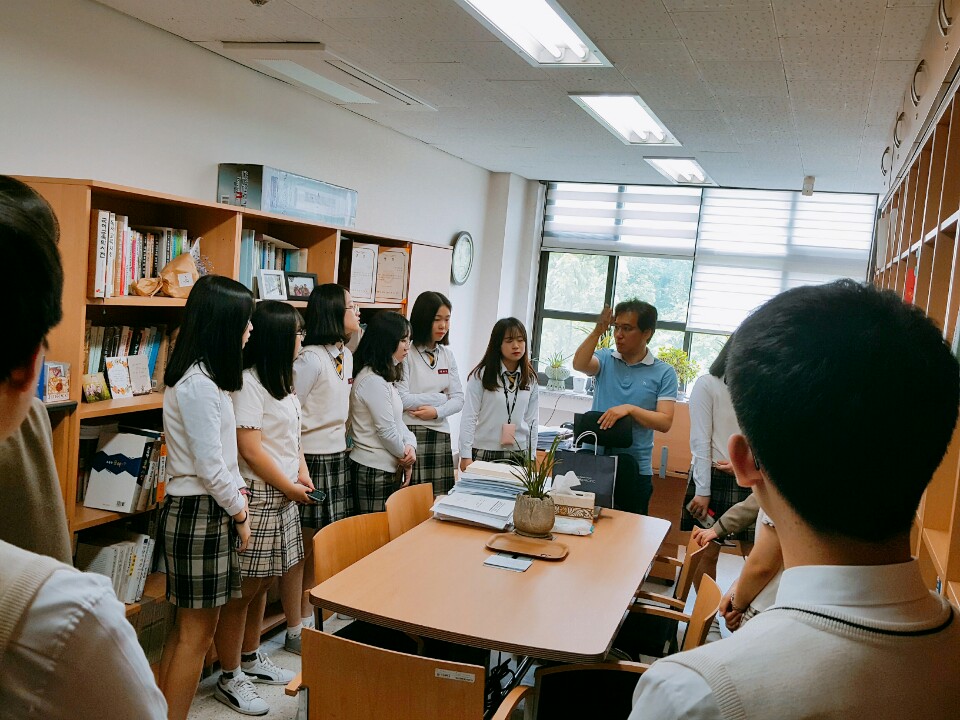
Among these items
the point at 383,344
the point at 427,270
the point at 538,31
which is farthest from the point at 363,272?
the point at 538,31

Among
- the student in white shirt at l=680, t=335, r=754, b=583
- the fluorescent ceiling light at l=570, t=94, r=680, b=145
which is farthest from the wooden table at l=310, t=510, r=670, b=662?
the fluorescent ceiling light at l=570, t=94, r=680, b=145

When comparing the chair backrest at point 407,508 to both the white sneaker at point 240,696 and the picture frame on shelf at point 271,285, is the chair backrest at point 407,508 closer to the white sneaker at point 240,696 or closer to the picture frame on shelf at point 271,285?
the white sneaker at point 240,696

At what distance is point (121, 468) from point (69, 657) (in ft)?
8.15

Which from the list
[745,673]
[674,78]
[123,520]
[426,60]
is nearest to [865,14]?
[674,78]

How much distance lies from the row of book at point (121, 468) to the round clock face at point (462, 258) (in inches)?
166

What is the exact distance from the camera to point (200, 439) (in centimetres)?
255

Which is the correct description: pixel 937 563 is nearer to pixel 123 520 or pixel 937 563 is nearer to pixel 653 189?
pixel 123 520

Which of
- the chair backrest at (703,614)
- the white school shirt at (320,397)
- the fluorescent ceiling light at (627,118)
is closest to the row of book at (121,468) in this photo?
the white school shirt at (320,397)

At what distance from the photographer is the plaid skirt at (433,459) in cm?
420

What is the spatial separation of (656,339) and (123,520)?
18.8 ft

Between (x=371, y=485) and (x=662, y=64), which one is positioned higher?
(x=662, y=64)

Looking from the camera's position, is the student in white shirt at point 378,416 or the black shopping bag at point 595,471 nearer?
the black shopping bag at point 595,471

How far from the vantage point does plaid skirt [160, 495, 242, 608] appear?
2.63 meters

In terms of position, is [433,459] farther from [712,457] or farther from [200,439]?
[200,439]
